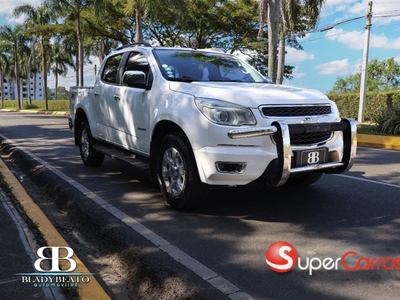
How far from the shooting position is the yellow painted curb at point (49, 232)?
9.37ft

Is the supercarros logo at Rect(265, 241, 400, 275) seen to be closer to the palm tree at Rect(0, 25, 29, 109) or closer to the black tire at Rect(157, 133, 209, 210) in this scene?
the black tire at Rect(157, 133, 209, 210)

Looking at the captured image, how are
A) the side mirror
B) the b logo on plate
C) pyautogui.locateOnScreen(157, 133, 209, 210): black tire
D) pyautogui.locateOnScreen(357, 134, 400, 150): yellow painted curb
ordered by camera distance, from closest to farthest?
the b logo on plate, pyautogui.locateOnScreen(157, 133, 209, 210): black tire, the side mirror, pyautogui.locateOnScreen(357, 134, 400, 150): yellow painted curb

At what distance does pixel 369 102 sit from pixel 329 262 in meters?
18.1

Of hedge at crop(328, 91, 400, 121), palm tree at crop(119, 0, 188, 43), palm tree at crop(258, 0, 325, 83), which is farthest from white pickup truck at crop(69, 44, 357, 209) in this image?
palm tree at crop(119, 0, 188, 43)

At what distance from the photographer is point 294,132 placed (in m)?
3.82

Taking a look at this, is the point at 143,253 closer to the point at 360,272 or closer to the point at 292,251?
the point at 292,251

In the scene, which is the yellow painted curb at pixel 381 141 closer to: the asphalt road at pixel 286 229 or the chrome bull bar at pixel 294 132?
the asphalt road at pixel 286 229

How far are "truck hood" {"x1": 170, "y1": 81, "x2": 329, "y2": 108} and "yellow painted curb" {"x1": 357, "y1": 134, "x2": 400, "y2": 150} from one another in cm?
760

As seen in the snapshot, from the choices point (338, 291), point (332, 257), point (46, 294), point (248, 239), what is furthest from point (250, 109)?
point (46, 294)

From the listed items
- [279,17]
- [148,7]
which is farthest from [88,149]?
[148,7]

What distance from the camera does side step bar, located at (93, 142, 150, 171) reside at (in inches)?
199

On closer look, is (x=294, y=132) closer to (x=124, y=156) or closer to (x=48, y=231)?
(x=48, y=231)

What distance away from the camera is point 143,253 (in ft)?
11.2

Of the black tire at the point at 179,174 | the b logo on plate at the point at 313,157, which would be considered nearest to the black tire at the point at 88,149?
the black tire at the point at 179,174
